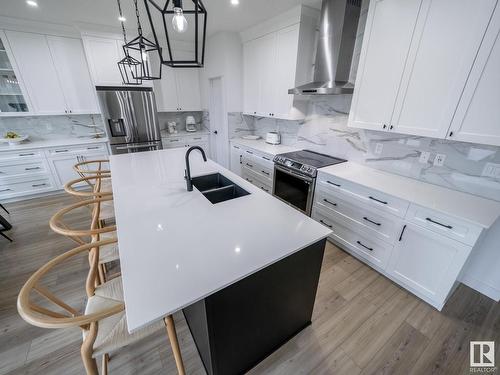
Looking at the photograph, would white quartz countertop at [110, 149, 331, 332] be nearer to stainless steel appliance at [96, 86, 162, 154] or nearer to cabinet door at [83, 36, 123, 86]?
stainless steel appliance at [96, 86, 162, 154]

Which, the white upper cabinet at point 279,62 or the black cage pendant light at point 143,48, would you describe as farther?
the white upper cabinet at point 279,62

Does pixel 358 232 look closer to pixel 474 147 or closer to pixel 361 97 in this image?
pixel 474 147

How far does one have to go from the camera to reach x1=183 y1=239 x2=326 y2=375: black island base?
3.53ft

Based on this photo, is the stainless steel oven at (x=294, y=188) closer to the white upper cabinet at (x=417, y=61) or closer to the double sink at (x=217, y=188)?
the white upper cabinet at (x=417, y=61)

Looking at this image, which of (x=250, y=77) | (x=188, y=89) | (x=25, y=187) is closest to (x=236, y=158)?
(x=250, y=77)

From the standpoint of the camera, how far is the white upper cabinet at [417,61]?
1.51 meters

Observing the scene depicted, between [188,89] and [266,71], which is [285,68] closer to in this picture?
[266,71]

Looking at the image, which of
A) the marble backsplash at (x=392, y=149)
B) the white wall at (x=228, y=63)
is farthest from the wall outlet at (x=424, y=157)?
the white wall at (x=228, y=63)

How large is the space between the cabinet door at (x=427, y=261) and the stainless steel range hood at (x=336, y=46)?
1.58m

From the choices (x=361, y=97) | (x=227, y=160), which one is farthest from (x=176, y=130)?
(x=361, y=97)

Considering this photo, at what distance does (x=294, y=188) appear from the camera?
2842 millimetres

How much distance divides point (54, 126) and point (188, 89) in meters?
2.55

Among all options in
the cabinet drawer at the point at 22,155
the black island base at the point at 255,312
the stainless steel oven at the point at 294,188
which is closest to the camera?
the black island base at the point at 255,312

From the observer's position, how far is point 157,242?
3.90 ft
